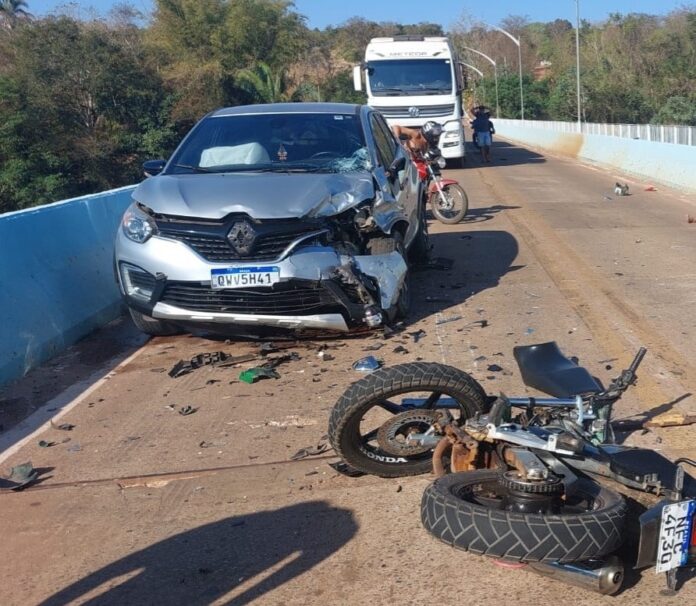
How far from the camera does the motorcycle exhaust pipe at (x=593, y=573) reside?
3.14m

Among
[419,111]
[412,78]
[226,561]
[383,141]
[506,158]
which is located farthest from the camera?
[506,158]

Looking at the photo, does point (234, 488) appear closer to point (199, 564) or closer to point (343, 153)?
point (199, 564)

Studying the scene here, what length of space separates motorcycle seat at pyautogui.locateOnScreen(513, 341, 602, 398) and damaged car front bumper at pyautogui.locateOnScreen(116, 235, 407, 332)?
6.94 feet

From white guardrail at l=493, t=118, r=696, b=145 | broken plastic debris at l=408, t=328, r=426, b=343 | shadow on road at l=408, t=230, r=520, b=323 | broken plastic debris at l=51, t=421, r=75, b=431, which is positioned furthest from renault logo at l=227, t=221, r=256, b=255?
white guardrail at l=493, t=118, r=696, b=145

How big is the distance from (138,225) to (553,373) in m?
3.70

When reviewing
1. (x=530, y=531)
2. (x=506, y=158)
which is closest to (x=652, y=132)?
(x=506, y=158)

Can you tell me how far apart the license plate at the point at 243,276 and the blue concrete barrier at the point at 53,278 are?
153 centimetres

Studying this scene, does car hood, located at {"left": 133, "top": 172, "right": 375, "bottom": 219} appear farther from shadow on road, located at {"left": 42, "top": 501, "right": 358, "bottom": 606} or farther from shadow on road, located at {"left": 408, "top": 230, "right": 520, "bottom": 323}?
shadow on road, located at {"left": 42, "top": 501, "right": 358, "bottom": 606}

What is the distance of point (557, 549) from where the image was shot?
3008 millimetres

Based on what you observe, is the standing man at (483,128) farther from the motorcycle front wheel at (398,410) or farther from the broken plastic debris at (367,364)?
the motorcycle front wheel at (398,410)

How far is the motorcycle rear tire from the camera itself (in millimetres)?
3010

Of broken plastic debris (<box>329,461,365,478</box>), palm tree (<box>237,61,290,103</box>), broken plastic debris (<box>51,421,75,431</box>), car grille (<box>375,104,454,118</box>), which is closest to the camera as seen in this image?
broken plastic debris (<box>329,461,365,478</box>)

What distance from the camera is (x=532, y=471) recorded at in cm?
322

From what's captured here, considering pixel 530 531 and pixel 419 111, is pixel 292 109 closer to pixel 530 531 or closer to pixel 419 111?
pixel 530 531
